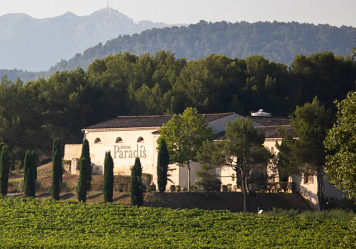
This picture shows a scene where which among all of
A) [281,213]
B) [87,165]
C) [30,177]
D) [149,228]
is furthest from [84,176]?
[281,213]

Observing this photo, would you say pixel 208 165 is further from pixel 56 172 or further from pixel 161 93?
pixel 161 93

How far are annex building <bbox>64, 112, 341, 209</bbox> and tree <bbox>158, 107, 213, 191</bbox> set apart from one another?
2.49 meters

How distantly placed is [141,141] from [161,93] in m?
16.6

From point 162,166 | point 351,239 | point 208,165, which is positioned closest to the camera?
point 351,239

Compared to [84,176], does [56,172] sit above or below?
above

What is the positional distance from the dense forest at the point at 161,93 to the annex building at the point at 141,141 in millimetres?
7803

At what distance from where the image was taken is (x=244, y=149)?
53625mm

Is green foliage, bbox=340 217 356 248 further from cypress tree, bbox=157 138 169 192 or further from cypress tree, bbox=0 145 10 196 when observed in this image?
cypress tree, bbox=0 145 10 196

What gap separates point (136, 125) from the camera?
218 ft

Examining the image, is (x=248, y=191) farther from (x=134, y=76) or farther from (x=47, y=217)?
(x=134, y=76)

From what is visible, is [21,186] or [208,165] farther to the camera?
[21,186]

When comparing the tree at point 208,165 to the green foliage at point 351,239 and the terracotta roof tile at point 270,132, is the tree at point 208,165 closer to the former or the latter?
the terracotta roof tile at point 270,132

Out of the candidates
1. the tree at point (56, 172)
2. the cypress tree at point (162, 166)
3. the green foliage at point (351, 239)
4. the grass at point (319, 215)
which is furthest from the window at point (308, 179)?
the green foliage at point (351, 239)

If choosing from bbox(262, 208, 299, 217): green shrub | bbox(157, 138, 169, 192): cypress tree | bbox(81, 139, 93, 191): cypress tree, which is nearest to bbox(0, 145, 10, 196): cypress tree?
bbox(81, 139, 93, 191): cypress tree
